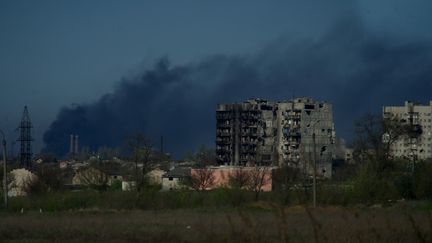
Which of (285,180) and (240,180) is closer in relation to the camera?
(285,180)

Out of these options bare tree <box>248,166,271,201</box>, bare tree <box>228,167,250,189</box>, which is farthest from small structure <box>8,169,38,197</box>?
bare tree <box>248,166,271,201</box>

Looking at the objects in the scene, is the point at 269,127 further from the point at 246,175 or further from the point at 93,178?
the point at 246,175

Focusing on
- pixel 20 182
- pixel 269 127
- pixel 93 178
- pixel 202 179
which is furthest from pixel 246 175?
pixel 269 127

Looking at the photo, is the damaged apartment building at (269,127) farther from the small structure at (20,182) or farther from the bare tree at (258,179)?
the bare tree at (258,179)

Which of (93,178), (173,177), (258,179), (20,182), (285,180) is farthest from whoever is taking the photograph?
(173,177)

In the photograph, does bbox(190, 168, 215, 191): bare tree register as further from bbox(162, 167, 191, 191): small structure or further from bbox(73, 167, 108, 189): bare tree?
bbox(73, 167, 108, 189): bare tree

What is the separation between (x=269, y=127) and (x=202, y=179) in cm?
5690

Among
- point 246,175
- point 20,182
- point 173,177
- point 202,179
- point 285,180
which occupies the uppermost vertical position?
point 173,177

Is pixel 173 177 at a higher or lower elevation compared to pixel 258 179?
higher

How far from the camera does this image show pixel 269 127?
134 metres

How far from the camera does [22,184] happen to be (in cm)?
7244

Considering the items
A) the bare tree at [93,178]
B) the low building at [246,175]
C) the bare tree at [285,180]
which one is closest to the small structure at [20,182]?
the bare tree at [93,178]

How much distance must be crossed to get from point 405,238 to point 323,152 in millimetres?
103663

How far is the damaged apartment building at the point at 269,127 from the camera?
129750 millimetres
